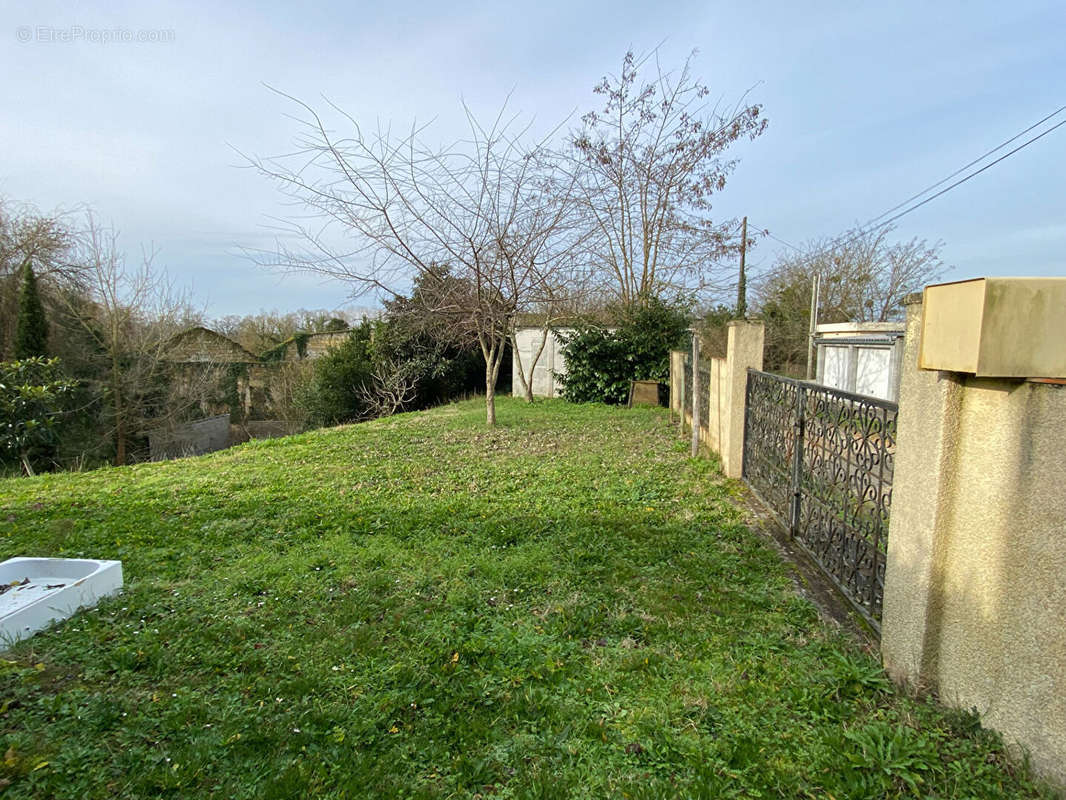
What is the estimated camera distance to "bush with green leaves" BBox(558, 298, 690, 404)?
40.3 ft

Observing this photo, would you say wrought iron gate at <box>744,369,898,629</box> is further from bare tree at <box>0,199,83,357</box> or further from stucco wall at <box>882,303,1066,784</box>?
bare tree at <box>0,199,83,357</box>

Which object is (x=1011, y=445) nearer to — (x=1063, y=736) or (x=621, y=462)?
(x=1063, y=736)

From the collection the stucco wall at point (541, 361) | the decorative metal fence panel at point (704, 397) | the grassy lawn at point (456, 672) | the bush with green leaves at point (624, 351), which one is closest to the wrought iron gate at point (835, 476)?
the grassy lawn at point (456, 672)

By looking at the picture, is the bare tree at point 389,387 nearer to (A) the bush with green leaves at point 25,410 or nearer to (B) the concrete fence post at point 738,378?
(A) the bush with green leaves at point 25,410

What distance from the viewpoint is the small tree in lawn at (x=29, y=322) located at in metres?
9.59

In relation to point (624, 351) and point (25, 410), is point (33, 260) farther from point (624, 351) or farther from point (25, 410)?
point (624, 351)

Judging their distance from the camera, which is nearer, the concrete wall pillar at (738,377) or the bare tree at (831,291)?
the concrete wall pillar at (738,377)

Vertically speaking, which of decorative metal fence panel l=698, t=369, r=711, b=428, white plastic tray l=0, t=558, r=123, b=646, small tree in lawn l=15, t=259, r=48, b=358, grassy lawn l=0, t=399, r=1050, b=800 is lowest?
grassy lawn l=0, t=399, r=1050, b=800

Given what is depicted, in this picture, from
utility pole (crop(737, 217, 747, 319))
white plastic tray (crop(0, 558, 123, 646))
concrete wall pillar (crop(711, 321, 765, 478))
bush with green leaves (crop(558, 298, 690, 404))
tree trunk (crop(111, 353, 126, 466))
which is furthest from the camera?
utility pole (crop(737, 217, 747, 319))

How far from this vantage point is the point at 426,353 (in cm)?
1480

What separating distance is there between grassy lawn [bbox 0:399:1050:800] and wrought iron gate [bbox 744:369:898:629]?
31 cm

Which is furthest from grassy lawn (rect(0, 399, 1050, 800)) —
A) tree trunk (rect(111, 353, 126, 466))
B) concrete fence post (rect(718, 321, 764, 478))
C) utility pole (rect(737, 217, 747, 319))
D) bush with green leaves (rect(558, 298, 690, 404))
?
utility pole (rect(737, 217, 747, 319))

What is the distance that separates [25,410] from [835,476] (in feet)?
33.3

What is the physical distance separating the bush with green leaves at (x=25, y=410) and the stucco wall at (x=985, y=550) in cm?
985
